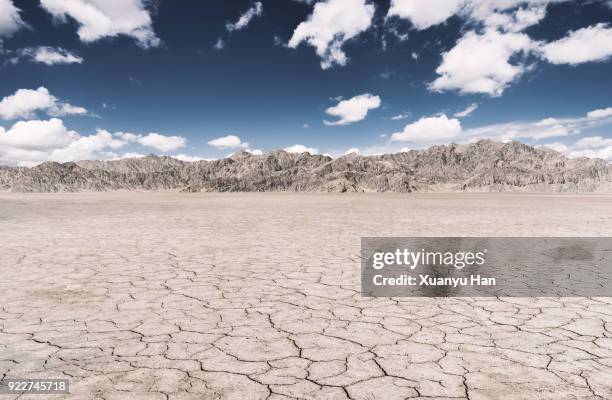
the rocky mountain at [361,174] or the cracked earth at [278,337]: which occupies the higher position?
the rocky mountain at [361,174]

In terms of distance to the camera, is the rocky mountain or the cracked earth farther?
the rocky mountain

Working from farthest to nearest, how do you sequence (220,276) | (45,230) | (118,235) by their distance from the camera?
1. (45,230)
2. (118,235)
3. (220,276)

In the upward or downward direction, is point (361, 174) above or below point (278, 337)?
above

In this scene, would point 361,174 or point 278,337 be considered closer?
point 278,337

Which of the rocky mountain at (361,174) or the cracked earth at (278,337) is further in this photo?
the rocky mountain at (361,174)

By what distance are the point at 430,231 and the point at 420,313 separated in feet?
22.8

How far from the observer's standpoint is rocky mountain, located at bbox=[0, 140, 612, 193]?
3501 inches

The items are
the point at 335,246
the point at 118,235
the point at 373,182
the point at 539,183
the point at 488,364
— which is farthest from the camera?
the point at 539,183

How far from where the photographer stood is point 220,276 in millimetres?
5320

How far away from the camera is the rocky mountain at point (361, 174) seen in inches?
3501

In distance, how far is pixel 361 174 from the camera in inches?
3536

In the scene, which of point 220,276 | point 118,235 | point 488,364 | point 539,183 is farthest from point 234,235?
point 539,183

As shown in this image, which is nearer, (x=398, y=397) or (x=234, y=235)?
(x=398, y=397)

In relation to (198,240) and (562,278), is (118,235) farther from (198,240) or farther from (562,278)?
(562,278)
